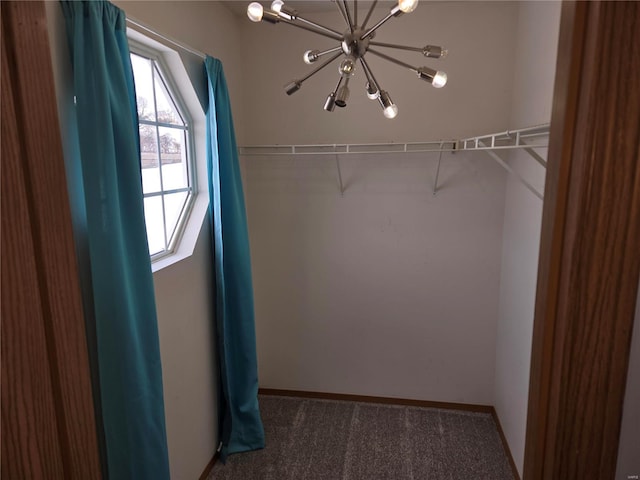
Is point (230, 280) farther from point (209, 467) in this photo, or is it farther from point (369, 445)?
point (369, 445)

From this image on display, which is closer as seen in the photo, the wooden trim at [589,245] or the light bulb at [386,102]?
the wooden trim at [589,245]

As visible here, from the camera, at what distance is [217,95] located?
220 centimetres

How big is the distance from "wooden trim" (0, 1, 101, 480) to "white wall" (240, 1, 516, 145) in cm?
233

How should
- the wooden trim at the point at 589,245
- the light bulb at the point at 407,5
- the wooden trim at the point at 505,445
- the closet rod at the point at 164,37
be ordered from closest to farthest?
the wooden trim at the point at 589,245
the light bulb at the point at 407,5
the closet rod at the point at 164,37
the wooden trim at the point at 505,445

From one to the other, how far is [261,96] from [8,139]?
2496 mm

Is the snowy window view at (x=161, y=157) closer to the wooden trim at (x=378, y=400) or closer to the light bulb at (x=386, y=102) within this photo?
the light bulb at (x=386, y=102)

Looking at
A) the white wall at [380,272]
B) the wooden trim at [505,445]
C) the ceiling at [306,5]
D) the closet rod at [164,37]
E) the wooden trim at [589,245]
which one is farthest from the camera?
the white wall at [380,272]

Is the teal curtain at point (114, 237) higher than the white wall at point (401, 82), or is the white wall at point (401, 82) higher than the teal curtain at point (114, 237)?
the white wall at point (401, 82)

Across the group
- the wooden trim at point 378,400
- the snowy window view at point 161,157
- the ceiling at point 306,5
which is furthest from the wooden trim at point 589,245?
the wooden trim at point 378,400

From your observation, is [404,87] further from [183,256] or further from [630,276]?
[630,276]

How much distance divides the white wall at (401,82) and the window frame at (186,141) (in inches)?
25.2

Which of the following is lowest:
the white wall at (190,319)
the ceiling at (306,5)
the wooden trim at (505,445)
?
the wooden trim at (505,445)

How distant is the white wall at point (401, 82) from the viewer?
252cm

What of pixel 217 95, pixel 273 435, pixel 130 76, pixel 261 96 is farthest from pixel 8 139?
pixel 273 435
